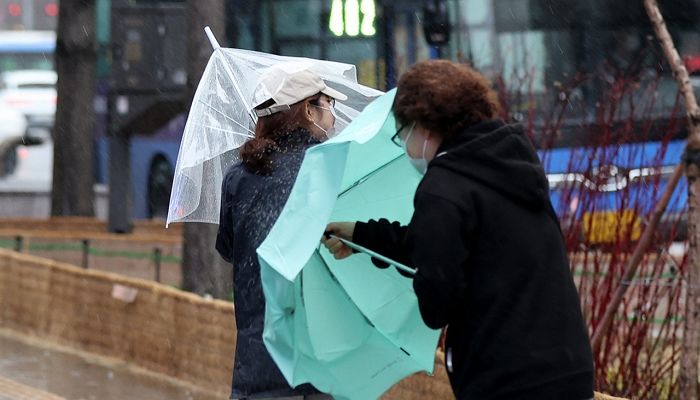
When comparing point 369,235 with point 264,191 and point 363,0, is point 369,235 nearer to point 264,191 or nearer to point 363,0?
point 264,191

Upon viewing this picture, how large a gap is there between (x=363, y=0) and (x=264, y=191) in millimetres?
11390

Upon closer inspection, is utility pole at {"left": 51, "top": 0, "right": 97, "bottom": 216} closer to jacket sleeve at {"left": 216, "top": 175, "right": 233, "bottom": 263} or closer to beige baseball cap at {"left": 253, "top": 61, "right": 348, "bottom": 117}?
jacket sleeve at {"left": 216, "top": 175, "right": 233, "bottom": 263}

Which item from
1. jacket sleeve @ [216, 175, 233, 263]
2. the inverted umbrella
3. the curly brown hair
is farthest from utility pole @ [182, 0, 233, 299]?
the curly brown hair

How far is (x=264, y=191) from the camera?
168 inches

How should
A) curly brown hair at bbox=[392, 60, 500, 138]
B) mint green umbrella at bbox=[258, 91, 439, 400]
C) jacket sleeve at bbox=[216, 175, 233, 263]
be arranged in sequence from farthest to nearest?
1. jacket sleeve at bbox=[216, 175, 233, 263]
2. mint green umbrella at bbox=[258, 91, 439, 400]
3. curly brown hair at bbox=[392, 60, 500, 138]

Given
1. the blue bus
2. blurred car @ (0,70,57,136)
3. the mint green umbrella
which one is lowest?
the mint green umbrella

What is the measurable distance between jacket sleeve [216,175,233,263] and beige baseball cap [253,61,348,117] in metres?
0.27

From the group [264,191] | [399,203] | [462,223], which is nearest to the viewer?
[462,223]

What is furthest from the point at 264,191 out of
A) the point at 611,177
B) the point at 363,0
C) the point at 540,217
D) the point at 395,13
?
the point at 395,13

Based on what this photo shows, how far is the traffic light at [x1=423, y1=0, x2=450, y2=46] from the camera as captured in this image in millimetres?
15320

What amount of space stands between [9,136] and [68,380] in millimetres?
18268

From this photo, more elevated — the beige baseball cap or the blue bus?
the blue bus

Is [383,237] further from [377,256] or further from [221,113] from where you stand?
[221,113]

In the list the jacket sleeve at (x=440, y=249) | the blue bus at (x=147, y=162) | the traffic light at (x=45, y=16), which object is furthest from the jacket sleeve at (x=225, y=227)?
the traffic light at (x=45, y=16)
